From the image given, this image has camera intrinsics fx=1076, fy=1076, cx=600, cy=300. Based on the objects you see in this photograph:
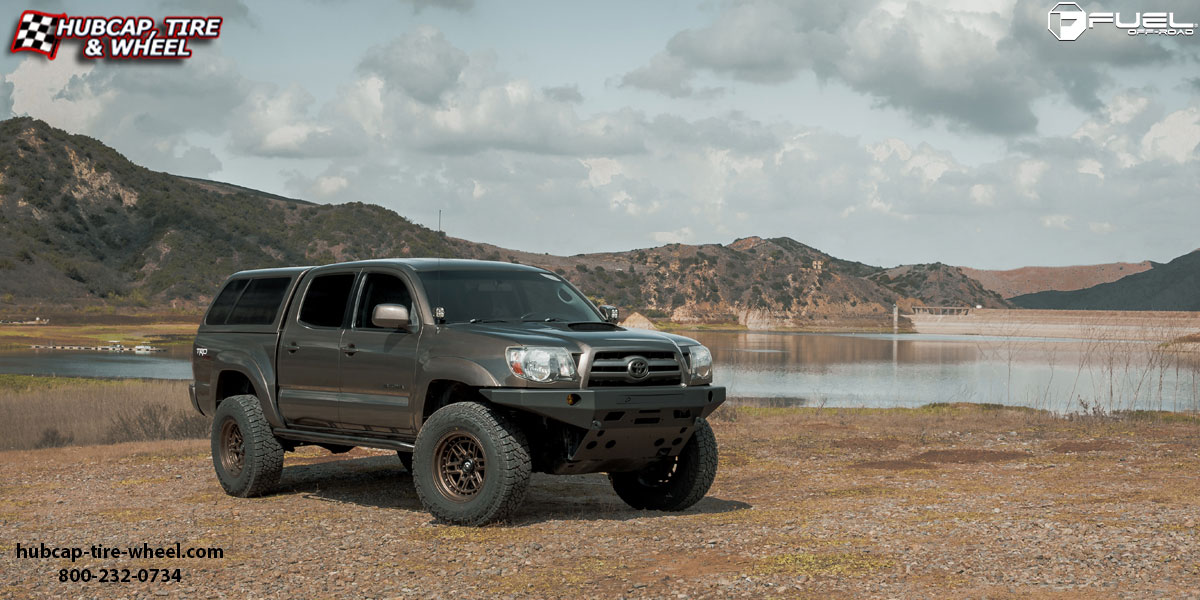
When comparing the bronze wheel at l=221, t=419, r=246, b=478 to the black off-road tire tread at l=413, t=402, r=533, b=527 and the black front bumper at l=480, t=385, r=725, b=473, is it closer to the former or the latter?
the black off-road tire tread at l=413, t=402, r=533, b=527

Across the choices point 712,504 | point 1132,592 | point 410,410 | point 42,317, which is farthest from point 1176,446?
point 42,317

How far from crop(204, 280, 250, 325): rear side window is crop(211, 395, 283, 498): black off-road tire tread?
120cm

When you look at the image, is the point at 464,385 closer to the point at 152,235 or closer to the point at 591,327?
the point at 591,327

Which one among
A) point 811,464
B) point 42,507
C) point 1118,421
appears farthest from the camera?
point 1118,421

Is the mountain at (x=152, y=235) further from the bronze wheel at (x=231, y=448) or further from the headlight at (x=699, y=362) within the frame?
the headlight at (x=699, y=362)

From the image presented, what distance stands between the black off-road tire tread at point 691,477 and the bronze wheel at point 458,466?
199 cm

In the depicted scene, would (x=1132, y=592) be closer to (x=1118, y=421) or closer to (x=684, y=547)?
(x=684, y=547)

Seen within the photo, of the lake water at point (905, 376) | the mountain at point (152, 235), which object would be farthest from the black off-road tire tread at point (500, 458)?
the mountain at point (152, 235)

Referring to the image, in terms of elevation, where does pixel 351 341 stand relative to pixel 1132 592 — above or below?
above

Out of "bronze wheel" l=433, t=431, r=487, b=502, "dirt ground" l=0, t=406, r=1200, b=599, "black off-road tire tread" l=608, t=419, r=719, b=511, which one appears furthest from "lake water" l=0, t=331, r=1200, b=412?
"bronze wheel" l=433, t=431, r=487, b=502

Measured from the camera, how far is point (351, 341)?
32.5 feet

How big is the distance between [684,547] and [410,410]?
272 cm

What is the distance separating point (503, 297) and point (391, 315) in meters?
1.33

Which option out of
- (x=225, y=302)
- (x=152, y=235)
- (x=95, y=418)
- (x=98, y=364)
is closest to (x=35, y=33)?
(x=95, y=418)
